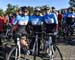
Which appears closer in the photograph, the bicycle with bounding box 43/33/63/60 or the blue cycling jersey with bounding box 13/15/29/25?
the bicycle with bounding box 43/33/63/60

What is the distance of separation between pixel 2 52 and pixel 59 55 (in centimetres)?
302

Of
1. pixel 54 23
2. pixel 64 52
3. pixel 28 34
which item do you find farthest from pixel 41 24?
pixel 64 52

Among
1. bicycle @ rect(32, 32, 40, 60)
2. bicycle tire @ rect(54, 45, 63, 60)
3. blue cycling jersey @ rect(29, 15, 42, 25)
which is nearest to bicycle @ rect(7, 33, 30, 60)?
bicycle @ rect(32, 32, 40, 60)

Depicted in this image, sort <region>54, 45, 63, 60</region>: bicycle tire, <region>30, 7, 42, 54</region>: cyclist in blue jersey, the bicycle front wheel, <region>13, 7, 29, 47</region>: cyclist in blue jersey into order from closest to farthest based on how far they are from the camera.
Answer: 1. the bicycle front wheel
2. <region>54, 45, 63, 60</region>: bicycle tire
3. <region>13, 7, 29, 47</region>: cyclist in blue jersey
4. <region>30, 7, 42, 54</region>: cyclist in blue jersey

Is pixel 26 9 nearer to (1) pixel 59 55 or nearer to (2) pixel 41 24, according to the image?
(2) pixel 41 24

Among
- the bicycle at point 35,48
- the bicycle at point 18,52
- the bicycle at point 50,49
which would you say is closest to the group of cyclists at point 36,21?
the bicycle at point 50,49

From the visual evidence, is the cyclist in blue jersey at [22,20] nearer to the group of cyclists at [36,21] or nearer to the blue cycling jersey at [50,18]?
the group of cyclists at [36,21]

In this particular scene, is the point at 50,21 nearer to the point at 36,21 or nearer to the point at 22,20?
the point at 36,21

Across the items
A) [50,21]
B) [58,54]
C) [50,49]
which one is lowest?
[58,54]

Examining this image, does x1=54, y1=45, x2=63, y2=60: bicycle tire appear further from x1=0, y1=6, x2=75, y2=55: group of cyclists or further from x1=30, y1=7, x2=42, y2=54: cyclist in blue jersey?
x1=30, y1=7, x2=42, y2=54: cyclist in blue jersey

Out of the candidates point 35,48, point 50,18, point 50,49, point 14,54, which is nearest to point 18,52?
point 14,54

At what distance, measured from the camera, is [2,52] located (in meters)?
12.8

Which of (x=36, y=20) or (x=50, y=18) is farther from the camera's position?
(x=36, y=20)

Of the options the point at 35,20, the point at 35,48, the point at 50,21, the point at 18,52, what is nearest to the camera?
the point at 18,52
